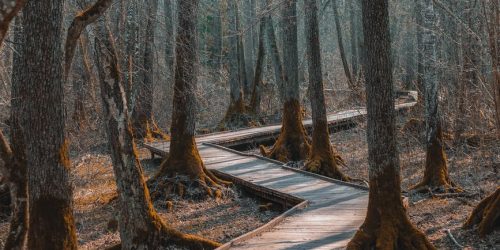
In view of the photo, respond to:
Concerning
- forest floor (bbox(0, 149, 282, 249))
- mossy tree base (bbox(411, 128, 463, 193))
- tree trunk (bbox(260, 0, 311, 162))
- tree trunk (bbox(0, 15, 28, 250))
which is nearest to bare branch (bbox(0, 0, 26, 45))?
tree trunk (bbox(0, 15, 28, 250))

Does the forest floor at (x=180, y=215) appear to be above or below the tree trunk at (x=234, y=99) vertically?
below

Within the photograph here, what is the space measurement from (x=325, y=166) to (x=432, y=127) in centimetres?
285

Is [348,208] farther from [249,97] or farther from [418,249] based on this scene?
[249,97]

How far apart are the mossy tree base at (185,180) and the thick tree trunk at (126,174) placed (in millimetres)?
4113

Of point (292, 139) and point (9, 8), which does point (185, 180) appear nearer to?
point (292, 139)

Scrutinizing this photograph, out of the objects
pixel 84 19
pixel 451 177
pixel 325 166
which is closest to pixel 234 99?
pixel 325 166

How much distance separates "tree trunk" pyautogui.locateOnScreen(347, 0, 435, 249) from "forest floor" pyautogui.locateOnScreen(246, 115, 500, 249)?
1355 mm

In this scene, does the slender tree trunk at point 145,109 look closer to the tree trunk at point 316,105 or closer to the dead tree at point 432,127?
the tree trunk at point 316,105

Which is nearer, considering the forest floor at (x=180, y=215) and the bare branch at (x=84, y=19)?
the bare branch at (x=84, y=19)

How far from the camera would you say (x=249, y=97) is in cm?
2734

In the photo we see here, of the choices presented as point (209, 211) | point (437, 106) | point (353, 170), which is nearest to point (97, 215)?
point (209, 211)

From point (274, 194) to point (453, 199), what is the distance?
353cm

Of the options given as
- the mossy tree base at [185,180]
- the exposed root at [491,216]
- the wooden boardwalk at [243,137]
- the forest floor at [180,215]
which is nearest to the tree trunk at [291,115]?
the wooden boardwalk at [243,137]

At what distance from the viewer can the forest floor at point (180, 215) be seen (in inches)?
401
